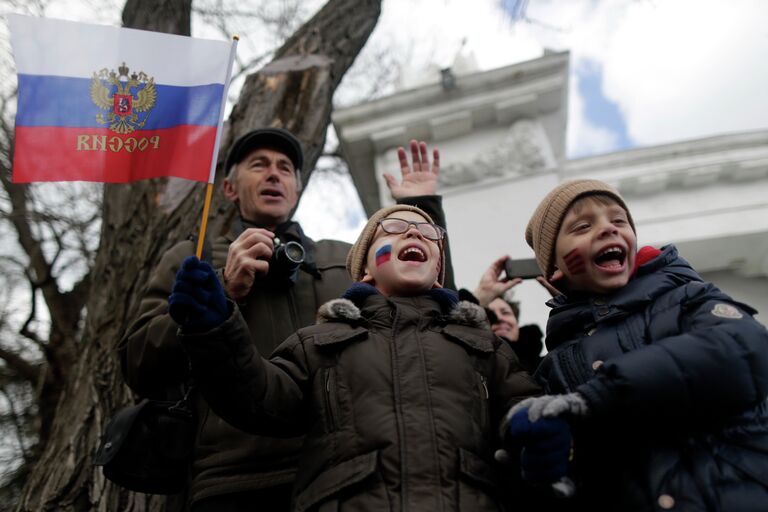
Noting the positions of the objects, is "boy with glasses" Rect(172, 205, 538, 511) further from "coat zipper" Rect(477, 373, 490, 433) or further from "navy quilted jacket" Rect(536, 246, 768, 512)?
"navy quilted jacket" Rect(536, 246, 768, 512)

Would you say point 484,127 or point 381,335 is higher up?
point 484,127

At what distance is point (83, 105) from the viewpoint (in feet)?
6.14

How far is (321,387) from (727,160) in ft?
15.5

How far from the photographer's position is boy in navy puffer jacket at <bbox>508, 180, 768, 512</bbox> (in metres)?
1.28

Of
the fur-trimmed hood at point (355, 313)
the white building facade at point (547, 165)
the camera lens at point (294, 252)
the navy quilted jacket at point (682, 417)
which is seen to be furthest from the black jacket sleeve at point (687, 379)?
the white building facade at point (547, 165)

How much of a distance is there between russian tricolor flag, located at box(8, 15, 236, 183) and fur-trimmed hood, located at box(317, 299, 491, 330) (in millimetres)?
510

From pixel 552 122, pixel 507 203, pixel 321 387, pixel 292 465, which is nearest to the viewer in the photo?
pixel 321 387

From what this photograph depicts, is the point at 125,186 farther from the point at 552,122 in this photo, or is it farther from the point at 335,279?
the point at 552,122

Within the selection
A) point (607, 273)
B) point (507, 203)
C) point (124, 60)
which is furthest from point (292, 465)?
point (507, 203)

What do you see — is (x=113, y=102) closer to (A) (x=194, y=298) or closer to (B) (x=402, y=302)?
(A) (x=194, y=298)

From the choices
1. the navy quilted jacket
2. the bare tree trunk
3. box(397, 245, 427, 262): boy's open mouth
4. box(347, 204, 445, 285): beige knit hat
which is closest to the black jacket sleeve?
the navy quilted jacket

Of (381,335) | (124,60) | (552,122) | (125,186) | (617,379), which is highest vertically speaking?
(552,122)

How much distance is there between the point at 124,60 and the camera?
1911mm

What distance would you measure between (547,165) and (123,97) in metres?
3.67
